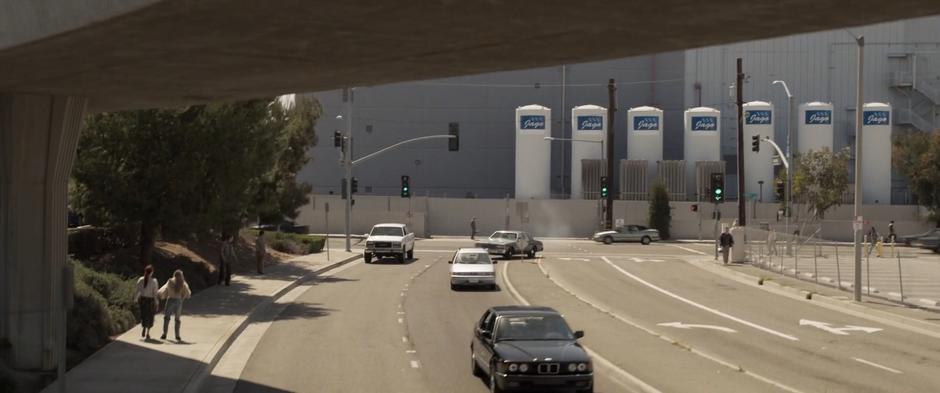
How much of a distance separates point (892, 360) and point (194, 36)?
50.8 ft

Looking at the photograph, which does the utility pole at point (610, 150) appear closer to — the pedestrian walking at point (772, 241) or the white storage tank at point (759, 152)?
the white storage tank at point (759, 152)

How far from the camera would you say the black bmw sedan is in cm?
1537

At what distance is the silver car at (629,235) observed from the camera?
7269 cm

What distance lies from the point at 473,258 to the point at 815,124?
167ft

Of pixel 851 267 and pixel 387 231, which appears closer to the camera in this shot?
pixel 851 267

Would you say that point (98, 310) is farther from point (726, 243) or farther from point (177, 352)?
point (726, 243)

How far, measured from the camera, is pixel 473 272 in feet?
118

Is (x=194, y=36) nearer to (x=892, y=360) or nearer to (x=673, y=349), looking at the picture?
(x=673, y=349)

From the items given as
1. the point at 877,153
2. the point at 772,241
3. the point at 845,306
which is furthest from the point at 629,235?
the point at 845,306

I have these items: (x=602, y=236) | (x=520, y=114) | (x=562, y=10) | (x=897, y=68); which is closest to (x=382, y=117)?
(x=520, y=114)

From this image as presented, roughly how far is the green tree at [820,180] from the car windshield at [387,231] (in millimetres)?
28301

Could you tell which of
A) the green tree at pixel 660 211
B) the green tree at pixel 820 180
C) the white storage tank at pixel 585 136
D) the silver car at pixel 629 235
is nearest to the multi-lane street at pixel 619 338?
the green tree at pixel 820 180

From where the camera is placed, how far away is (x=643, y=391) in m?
16.7

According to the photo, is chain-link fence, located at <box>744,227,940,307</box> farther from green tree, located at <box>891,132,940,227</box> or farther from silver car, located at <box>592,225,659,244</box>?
silver car, located at <box>592,225,659,244</box>
